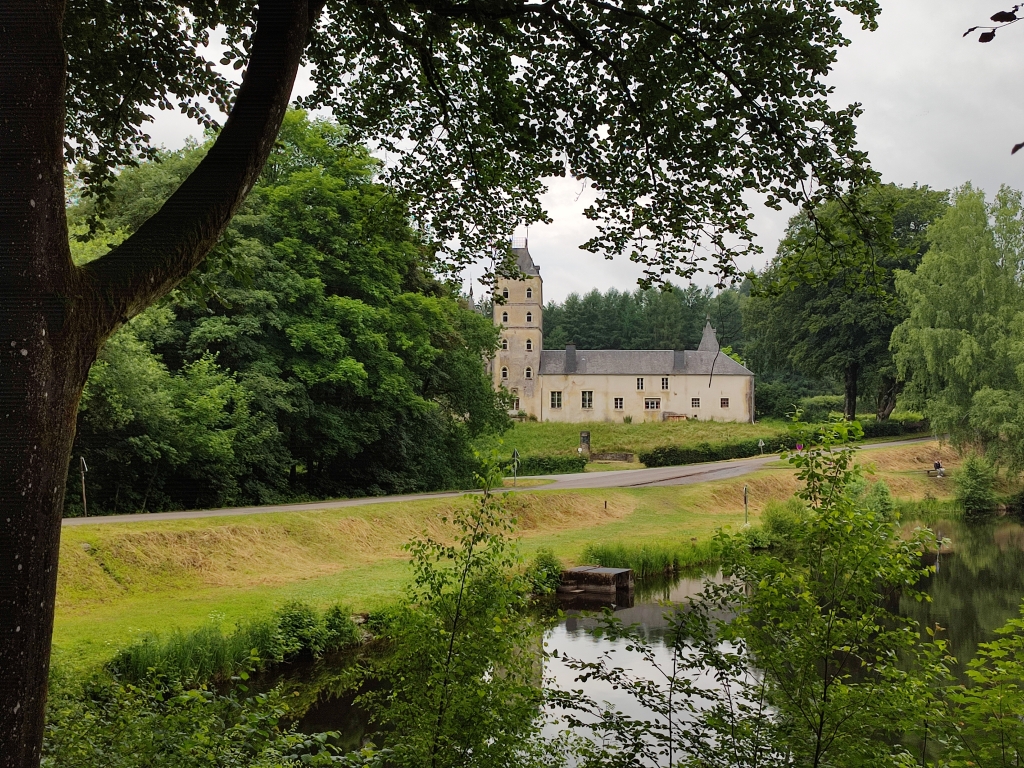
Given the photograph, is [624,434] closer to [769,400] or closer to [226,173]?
[769,400]

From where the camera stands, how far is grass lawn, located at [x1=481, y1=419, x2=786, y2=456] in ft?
156

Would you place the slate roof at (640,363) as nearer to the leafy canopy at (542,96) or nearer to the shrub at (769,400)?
the shrub at (769,400)

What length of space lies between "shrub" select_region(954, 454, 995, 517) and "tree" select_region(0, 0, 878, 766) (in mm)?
29652

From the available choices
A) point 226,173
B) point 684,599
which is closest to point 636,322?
point 684,599

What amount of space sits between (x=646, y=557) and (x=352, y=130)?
16.3 metres

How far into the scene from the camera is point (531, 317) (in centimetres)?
5900

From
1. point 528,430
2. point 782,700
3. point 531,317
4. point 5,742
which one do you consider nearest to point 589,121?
point 782,700

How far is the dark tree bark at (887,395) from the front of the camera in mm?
49500

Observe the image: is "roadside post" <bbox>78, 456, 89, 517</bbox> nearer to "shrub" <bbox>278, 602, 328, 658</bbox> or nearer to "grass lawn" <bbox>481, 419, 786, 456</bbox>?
"shrub" <bbox>278, 602, 328, 658</bbox>

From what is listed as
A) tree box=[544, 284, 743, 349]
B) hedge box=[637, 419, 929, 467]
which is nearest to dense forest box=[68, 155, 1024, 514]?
hedge box=[637, 419, 929, 467]

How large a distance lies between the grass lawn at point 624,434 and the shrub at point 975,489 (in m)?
15.4

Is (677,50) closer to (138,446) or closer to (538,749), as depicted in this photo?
(538,749)

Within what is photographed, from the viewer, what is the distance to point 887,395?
50656 millimetres

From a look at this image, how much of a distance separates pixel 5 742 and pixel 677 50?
4.91 m
